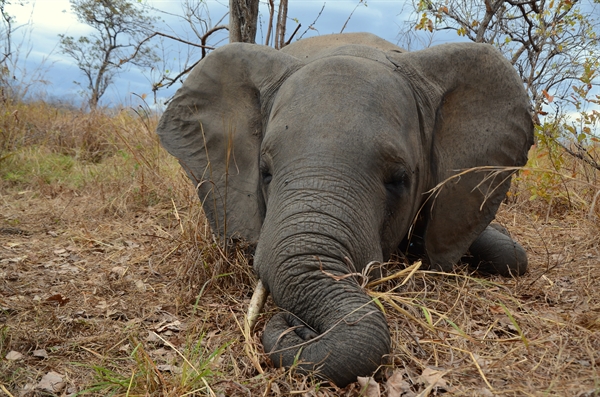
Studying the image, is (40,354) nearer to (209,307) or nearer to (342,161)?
(209,307)

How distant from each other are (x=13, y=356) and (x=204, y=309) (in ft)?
4.17

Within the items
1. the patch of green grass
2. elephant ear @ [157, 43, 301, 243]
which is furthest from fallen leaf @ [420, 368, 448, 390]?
elephant ear @ [157, 43, 301, 243]

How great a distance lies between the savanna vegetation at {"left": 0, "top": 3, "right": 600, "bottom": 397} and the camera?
2.97 metres

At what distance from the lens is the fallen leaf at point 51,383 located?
10.2 ft

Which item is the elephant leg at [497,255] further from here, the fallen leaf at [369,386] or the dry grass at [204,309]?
the fallen leaf at [369,386]

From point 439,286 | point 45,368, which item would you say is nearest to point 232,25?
point 439,286

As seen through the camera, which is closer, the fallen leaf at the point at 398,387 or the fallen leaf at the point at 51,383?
the fallen leaf at the point at 398,387

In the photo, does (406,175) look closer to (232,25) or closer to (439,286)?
(439,286)

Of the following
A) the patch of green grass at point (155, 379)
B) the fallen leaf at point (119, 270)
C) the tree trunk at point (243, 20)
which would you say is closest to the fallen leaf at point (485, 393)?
the patch of green grass at point (155, 379)

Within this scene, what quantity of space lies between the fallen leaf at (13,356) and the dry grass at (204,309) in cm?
3

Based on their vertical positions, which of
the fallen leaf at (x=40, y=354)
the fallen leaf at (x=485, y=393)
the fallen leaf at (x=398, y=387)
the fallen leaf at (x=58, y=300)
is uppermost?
the fallen leaf at (x=485, y=393)

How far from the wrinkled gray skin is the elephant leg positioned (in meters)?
0.02

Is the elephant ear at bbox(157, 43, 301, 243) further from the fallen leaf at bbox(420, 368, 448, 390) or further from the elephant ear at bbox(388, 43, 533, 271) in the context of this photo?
the fallen leaf at bbox(420, 368, 448, 390)

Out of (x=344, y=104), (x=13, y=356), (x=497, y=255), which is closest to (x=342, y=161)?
(x=344, y=104)
